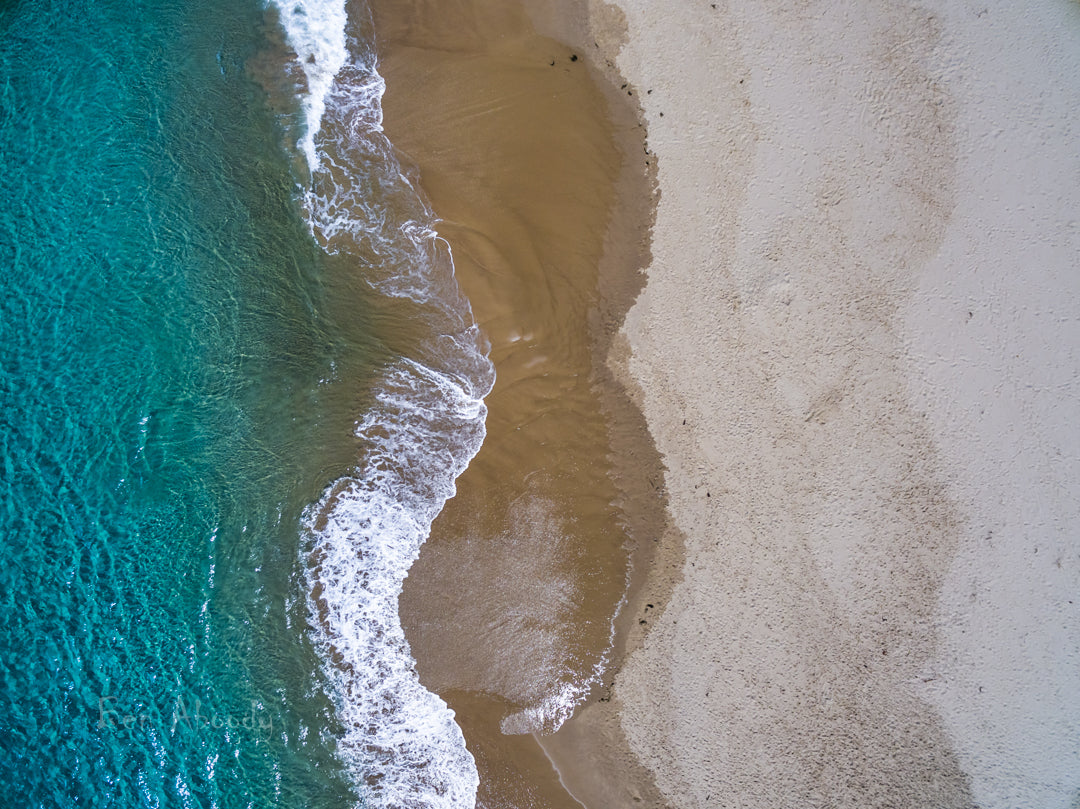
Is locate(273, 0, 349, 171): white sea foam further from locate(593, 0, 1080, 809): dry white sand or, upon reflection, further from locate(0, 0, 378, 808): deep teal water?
locate(593, 0, 1080, 809): dry white sand

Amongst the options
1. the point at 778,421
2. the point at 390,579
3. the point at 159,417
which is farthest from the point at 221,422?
the point at 778,421

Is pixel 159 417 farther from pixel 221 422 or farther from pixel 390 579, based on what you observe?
pixel 390 579

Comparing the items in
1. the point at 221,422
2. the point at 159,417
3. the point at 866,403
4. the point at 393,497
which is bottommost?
the point at 159,417

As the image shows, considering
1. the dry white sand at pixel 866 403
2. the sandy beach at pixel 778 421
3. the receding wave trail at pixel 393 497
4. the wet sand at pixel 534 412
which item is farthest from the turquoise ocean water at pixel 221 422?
the dry white sand at pixel 866 403

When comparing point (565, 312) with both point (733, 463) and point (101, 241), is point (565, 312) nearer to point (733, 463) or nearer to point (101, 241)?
point (733, 463)

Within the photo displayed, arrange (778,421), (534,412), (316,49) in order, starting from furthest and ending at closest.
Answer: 1. (316,49)
2. (534,412)
3. (778,421)

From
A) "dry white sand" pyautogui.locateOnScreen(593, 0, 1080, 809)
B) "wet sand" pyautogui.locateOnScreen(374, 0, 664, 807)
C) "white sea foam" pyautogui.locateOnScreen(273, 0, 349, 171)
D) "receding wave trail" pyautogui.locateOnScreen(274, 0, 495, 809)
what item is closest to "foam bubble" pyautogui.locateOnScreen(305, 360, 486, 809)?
"receding wave trail" pyautogui.locateOnScreen(274, 0, 495, 809)

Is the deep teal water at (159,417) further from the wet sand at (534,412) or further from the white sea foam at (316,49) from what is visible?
the wet sand at (534,412)
